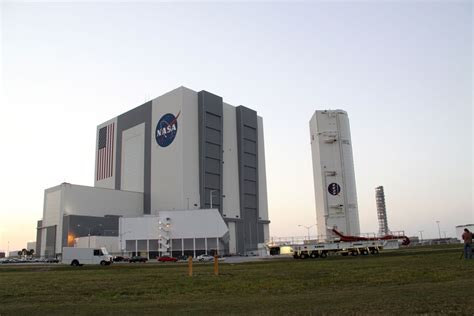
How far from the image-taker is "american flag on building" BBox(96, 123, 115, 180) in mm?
126575

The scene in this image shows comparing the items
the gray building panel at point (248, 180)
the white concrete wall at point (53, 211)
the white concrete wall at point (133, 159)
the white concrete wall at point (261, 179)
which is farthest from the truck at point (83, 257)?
the white concrete wall at point (261, 179)

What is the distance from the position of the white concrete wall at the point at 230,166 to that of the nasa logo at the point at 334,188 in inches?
2452

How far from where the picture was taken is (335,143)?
1870 inches

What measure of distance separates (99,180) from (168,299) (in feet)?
407

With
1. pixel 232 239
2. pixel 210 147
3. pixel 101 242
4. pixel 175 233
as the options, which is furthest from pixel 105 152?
pixel 232 239

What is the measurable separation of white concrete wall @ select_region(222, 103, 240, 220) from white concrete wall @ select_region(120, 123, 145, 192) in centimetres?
2250

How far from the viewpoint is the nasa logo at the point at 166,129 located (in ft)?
347

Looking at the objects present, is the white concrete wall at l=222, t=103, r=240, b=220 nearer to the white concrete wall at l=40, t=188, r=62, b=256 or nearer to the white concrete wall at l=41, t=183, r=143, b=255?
the white concrete wall at l=41, t=183, r=143, b=255

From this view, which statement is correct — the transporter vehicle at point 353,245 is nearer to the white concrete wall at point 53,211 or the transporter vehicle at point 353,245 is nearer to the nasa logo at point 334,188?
the nasa logo at point 334,188

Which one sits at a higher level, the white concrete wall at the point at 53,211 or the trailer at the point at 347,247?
the white concrete wall at the point at 53,211

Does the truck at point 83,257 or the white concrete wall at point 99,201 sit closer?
the truck at point 83,257

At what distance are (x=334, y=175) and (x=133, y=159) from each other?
8007 centimetres

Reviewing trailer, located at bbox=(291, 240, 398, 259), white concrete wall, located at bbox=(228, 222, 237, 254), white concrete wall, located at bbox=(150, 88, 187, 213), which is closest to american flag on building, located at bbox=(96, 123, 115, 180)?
white concrete wall, located at bbox=(150, 88, 187, 213)

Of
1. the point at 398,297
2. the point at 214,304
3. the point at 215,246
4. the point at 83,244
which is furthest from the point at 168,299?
the point at 83,244
